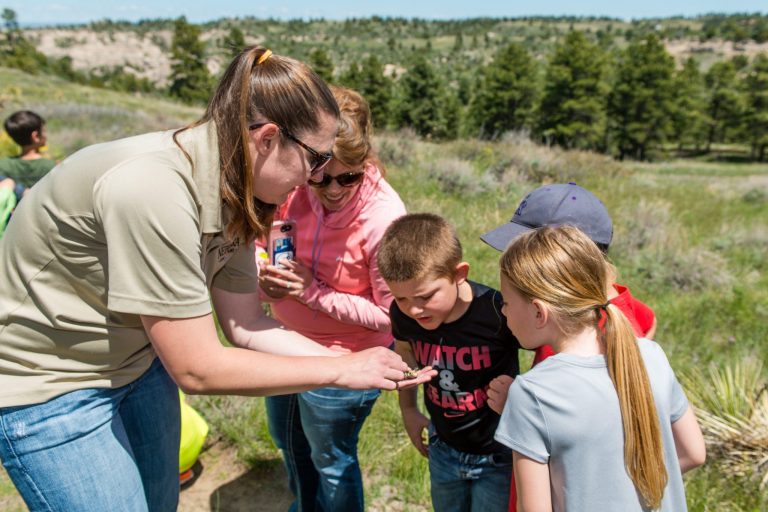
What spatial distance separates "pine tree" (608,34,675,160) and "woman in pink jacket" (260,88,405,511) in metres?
53.6

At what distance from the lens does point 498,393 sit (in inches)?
70.9

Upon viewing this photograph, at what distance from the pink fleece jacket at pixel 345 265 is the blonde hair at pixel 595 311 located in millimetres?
733

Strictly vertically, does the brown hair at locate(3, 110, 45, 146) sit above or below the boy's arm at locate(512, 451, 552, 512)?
above

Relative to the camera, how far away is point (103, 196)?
134 cm

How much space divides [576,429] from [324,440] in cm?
118

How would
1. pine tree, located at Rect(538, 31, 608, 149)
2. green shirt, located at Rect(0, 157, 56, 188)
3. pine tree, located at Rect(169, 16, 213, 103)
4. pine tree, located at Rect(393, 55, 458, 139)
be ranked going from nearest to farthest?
green shirt, located at Rect(0, 157, 56, 188) → pine tree, located at Rect(538, 31, 608, 149) → pine tree, located at Rect(393, 55, 458, 139) → pine tree, located at Rect(169, 16, 213, 103)

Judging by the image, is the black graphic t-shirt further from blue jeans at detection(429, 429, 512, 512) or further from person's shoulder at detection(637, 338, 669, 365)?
person's shoulder at detection(637, 338, 669, 365)

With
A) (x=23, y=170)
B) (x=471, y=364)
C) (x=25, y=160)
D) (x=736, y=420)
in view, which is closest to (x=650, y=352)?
(x=471, y=364)

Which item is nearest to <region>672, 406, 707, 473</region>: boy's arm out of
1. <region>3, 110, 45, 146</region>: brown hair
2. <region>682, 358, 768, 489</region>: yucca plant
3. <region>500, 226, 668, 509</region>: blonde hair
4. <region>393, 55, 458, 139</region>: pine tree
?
<region>500, 226, 668, 509</region>: blonde hair

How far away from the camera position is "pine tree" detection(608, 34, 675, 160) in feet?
160

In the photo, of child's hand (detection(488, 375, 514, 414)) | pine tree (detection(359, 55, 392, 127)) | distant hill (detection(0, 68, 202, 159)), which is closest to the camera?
child's hand (detection(488, 375, 514, 414))

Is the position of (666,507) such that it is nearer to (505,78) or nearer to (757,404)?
(757,404)

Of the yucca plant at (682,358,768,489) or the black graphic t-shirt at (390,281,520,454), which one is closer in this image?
the black graphic t-shirt at (390,281,520,454)

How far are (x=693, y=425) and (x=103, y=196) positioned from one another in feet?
5.97
